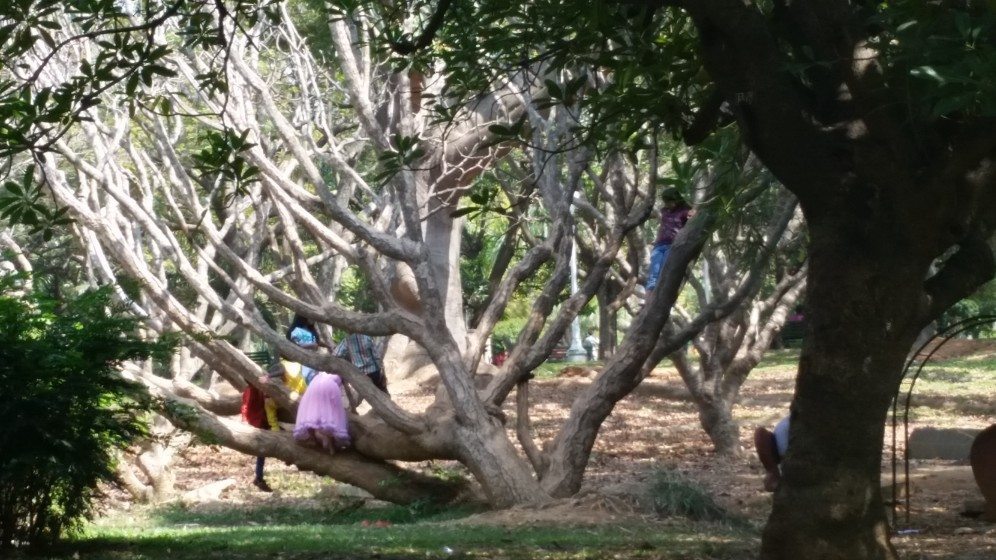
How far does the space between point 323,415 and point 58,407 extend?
5924mm

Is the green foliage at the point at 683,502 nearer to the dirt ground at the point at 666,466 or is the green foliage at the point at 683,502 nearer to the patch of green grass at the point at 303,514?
the dirt ground at the point at 666,466

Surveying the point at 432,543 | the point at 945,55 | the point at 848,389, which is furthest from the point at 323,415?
the point at 945,55

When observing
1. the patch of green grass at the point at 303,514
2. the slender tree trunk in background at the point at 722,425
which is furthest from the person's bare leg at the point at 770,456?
the slender tree trunk in background at the point at 722,425

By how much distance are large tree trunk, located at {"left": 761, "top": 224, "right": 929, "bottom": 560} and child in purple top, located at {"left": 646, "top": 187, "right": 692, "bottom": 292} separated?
231 inches

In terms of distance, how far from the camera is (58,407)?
6500 mm

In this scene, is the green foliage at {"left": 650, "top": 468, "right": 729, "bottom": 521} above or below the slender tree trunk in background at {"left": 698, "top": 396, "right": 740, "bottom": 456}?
below

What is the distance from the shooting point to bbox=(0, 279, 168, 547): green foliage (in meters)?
6.41

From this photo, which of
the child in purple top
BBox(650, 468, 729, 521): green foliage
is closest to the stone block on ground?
the child in purple top

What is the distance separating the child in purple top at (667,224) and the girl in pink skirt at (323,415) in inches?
137

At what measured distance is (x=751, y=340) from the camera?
1520cm

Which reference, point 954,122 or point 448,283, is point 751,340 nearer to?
point 448,283

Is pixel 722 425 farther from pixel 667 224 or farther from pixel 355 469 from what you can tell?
pixel 355 469

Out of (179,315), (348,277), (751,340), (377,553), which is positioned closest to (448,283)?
(751,340)

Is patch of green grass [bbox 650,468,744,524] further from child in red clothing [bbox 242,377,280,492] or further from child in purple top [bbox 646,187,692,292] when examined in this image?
child in red clothing [bbox 242,377,280,492]
